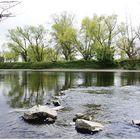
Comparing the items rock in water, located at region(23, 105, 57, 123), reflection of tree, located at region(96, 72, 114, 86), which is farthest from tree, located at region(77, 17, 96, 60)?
rock in water, located at region(23, 105, 57, 123)

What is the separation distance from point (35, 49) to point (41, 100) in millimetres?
74897

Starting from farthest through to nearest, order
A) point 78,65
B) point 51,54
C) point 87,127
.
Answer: point 51,54, point 78,65, point 87,127

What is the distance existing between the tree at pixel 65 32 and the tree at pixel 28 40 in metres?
6.06

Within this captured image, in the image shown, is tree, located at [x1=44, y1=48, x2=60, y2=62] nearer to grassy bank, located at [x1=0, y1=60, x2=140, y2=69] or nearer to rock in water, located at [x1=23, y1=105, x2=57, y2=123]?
grassy bank, located at [x1=0, y1=60, x2=140, y2=69]

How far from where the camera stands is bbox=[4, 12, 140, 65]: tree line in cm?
7706

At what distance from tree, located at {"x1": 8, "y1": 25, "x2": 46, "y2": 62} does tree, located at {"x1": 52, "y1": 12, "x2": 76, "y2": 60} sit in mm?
6065

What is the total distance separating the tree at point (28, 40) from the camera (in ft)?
287

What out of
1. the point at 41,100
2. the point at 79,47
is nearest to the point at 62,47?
the point at 79,47

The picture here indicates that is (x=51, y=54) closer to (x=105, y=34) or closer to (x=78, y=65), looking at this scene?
(x=78, y=65)

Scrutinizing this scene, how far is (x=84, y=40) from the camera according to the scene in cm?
8181

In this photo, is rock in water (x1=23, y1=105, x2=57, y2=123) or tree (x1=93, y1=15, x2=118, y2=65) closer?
rock in water (x1=23, y1=105, x2=57, y2=123)

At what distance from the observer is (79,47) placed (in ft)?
A: 271

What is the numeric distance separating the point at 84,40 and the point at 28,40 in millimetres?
15610

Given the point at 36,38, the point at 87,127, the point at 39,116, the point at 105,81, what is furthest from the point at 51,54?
the point at 87,127
